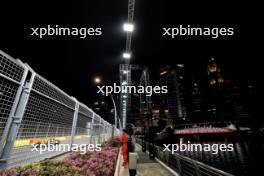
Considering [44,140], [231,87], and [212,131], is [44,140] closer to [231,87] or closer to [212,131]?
[212,131]

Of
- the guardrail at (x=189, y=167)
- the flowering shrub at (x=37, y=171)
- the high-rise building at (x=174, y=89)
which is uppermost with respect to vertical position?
the high-rise building at (x=174, y=89)

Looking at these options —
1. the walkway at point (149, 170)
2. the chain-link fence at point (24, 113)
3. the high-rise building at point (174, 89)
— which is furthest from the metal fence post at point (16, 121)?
the high-rise building at point (174, 89)

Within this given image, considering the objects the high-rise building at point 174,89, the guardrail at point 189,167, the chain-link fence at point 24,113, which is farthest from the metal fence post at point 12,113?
the high-rise building at point 174,89

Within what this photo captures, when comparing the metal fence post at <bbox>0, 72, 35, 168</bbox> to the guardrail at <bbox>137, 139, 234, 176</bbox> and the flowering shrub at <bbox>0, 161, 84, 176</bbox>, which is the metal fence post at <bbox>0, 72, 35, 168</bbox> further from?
the guardrail at <bbox>137, 139, 234, 176</bbox>

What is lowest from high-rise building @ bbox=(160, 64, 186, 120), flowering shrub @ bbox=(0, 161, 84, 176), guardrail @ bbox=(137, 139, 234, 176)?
guardrail @ bbox=(137, 139, 234, 176)

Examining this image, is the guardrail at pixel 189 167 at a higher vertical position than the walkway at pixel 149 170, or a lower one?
higher

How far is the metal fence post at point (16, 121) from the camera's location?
7.87 feet

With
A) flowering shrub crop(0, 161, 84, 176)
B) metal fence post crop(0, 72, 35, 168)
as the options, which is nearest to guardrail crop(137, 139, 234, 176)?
flowering shrub crop(0, 161, 84, 176)

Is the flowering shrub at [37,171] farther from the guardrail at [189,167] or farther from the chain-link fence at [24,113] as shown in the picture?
the guardrail at [189,167]

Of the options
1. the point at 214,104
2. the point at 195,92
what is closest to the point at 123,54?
the point at 214,104

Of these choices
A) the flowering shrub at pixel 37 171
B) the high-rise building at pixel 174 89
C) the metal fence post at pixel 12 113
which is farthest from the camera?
the high-rise building at pixel 174 89

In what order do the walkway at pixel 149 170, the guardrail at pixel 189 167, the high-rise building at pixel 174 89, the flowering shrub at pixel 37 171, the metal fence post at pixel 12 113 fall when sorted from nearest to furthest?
the flowering shrub at pixel 37 171, the metal fence post at pixel 12 113, the guardrail at pixel 189 167, the walkway at pixel 149 170, the high-rise building at pixel 174 89

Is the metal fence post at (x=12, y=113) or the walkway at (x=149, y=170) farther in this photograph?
the walkway at (x=149, y=170)

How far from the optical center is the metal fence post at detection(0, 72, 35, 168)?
240 centimetres
